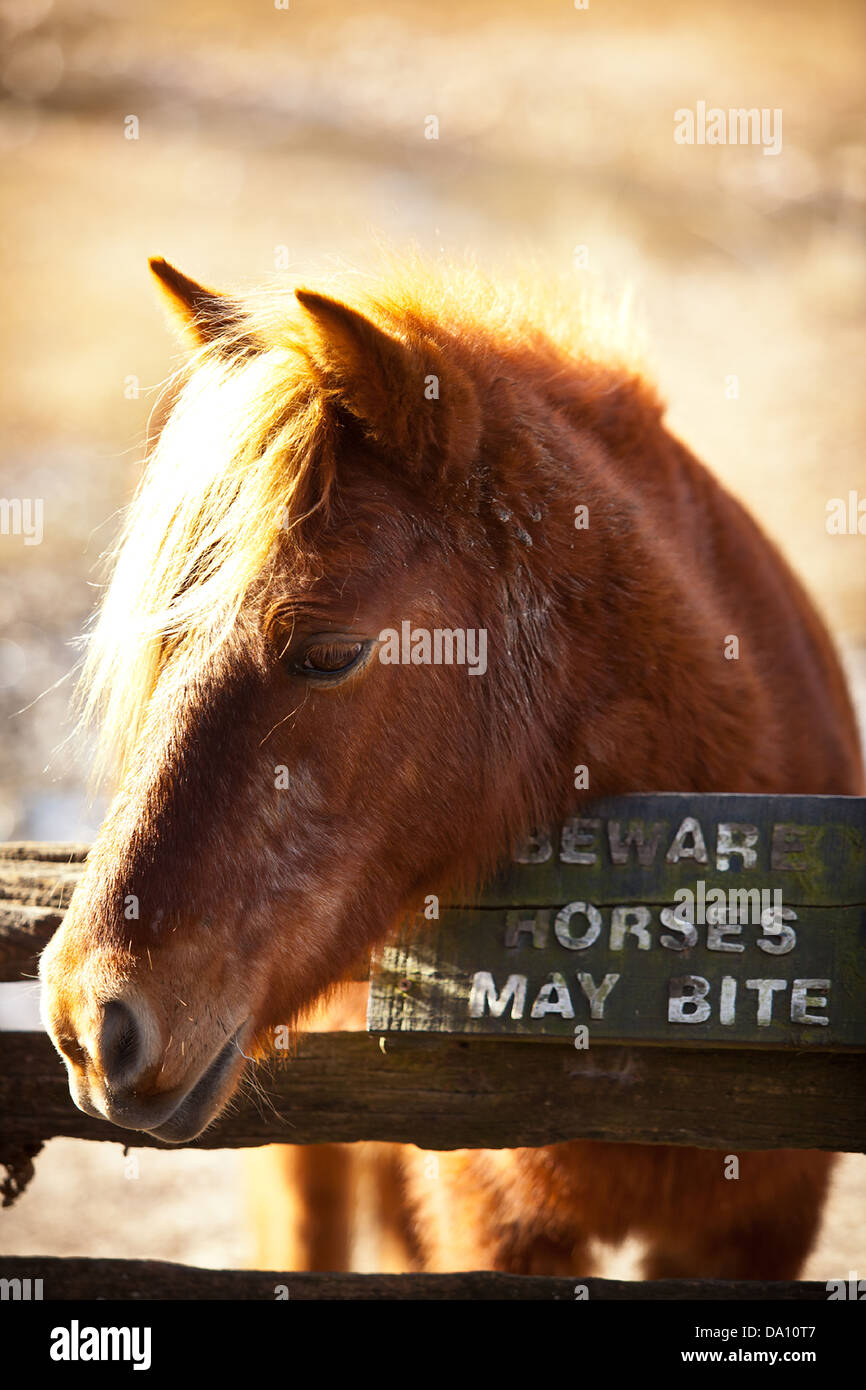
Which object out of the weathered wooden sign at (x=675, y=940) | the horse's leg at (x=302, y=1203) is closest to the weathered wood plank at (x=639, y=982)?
the weathered wooden sign at (x=675, y=940)

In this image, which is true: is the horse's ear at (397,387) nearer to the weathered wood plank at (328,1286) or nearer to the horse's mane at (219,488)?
the horse's mane at (219,488)

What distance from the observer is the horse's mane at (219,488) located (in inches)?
74.9

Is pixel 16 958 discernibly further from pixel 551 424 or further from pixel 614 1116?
pixel 551 424

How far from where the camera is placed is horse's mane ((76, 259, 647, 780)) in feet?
6.24

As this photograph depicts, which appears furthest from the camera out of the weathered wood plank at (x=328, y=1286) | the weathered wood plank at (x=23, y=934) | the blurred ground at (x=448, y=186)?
the blurred ground at (x=448, y=186)

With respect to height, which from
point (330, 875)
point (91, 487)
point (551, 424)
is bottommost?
point (330, 875)

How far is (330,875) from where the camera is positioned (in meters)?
1.92

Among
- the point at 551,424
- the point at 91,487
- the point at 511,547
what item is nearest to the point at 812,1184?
the point at 511,547

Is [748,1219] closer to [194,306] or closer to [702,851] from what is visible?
[702,851]

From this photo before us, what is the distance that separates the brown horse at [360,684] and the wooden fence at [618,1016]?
0.46 ft

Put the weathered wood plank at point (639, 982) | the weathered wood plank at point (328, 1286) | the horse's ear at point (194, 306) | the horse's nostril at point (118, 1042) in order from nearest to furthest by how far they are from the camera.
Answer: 1. the horse's nostril at point (118, 1042)
2. the weathered wood plank at point (639, 982)
3. the weathered wood plank at point (328, 1286)
4. the horse's ear at point (194, 306)

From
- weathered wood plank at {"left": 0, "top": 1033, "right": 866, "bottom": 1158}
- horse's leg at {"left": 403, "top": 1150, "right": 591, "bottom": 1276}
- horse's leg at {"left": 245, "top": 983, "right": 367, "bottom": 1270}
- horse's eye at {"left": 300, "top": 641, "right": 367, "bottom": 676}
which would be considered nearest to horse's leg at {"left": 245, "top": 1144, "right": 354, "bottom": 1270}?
horse's leg at {"left": 245, "top": 983, "right": 367, "bottom": 1270}

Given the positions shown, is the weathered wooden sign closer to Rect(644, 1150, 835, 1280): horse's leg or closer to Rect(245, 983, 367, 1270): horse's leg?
Rect(644, 1150, 835, 1280): horse's leg

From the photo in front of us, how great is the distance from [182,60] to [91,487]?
378 inches
